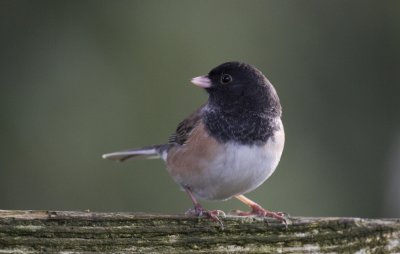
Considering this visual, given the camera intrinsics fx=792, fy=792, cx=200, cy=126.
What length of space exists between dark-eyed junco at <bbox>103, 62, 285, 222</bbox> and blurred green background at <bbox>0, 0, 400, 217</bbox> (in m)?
1.52

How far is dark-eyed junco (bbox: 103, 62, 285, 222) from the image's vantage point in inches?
118

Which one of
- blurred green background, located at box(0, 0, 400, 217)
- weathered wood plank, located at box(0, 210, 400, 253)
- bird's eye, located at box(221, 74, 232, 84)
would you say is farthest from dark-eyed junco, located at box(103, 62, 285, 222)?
blurred green background, located at box(0, 0, 400, 217)

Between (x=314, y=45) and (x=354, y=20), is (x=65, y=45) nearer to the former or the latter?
(x=314, y=45)

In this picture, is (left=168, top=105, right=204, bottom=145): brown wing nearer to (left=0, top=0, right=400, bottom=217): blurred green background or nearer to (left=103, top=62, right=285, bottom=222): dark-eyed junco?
(left=103, top=62, right=285, bottom=222): dark-eyed junco

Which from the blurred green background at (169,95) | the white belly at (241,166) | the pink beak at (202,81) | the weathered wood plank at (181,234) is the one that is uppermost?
the blurred green background at (169,95)

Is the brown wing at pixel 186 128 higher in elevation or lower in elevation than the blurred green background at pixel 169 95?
lower

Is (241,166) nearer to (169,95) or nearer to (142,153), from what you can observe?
A: (142,153)

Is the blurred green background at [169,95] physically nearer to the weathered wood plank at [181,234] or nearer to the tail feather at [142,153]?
the tail feather at [142,153]

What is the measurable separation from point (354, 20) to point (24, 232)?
5331 mm

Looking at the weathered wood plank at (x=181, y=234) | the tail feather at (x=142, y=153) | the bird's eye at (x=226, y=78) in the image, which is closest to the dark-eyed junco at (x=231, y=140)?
the bird's eye at (x=226, y=78)

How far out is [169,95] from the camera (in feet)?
17.5

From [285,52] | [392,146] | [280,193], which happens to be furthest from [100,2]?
[392,146]

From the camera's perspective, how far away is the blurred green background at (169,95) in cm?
488

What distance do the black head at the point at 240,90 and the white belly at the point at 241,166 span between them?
0.17 meters
